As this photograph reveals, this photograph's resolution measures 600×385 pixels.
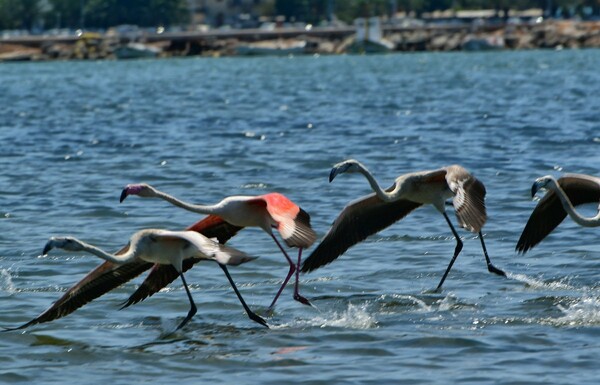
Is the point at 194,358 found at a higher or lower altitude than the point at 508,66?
higher

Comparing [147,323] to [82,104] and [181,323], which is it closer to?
[181,323]

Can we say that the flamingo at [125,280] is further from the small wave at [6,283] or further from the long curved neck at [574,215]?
the long curved neck at [574,215]

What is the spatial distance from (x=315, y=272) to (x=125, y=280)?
2352 mm

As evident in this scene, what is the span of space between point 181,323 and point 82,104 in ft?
116

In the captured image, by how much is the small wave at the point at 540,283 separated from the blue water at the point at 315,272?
0.12ft

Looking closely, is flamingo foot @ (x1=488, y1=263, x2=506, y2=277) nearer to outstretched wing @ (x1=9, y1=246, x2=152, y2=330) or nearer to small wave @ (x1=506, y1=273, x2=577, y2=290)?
small wave @ (x1=506, y1=273, x2=577, y2=290)

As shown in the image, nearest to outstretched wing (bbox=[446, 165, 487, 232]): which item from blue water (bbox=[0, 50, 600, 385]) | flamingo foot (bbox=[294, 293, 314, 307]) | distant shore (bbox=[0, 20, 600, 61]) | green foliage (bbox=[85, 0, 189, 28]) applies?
blue water (bbox=[0, 50, 600, 385])

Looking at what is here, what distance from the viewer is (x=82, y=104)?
150 ft

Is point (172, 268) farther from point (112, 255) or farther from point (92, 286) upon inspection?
point (112, 255)

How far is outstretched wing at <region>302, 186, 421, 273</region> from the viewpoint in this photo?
12.7m

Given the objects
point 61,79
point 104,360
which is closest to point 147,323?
point 104,360

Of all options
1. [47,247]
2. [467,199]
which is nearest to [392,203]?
[467,199]

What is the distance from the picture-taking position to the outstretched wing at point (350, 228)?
1266cm

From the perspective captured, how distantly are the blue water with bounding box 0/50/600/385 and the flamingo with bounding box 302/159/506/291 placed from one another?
1.08 feet
